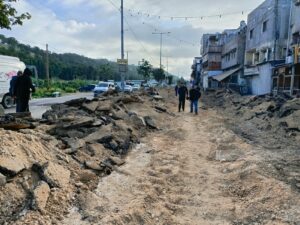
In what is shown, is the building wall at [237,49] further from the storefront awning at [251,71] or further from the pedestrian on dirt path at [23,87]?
the pedestrian on dirt path at [23,87]

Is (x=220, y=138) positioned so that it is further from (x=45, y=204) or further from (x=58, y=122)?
(x=45, y=204)

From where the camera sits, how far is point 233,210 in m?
5.22

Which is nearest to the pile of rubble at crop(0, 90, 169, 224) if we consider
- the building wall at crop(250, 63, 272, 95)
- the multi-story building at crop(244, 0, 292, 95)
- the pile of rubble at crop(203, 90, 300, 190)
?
the pile of rubble at crop(203, 90, 300, 190)

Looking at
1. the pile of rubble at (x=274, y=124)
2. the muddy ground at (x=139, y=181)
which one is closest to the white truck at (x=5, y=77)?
the muddy ground at (x=139, y=181)

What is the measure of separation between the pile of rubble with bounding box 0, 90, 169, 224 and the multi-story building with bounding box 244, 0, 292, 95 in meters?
22.7

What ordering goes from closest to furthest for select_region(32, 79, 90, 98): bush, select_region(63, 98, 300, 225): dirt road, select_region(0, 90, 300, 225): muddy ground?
select_region(0, 90, 300, 225): muddy ground < select_region(63, 98, 300, 225): dirt road < select_region(32, 79, 90, 98): bush

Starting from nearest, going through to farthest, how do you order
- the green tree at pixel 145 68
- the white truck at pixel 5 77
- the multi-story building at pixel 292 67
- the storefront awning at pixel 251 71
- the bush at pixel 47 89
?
the white truck at pixel 5 77
the multi-story building at pixel 292 67
the storefront awning at pixel 251 71
the bush at pixel 47 89
the green tree at pixel 145 68

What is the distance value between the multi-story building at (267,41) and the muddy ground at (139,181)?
68.2ft

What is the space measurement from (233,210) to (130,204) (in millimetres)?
1725

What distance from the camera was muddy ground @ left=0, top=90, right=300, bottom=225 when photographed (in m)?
4.74

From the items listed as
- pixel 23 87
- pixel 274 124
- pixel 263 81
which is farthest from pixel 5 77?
pixel 263 81

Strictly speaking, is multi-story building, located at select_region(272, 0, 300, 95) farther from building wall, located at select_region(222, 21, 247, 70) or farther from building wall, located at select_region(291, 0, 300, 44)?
building wall, located at select_region(222, 21, 247, 70)

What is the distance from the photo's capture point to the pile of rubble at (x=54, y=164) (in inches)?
178

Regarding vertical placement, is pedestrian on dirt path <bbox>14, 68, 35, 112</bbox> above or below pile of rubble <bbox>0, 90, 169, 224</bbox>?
above
